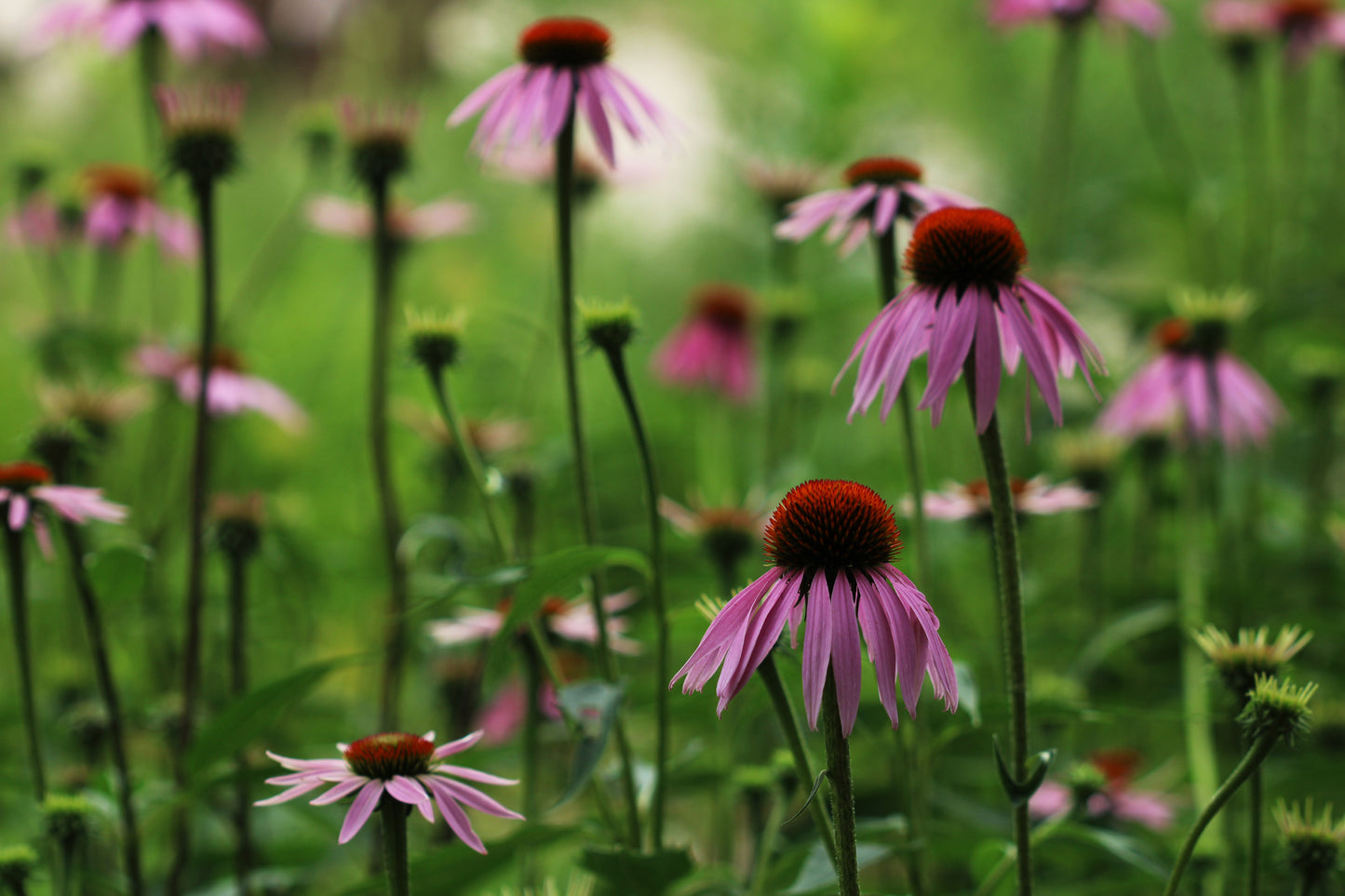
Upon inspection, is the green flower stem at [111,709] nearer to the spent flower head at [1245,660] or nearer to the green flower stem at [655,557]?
the green flower stem at [655,557]

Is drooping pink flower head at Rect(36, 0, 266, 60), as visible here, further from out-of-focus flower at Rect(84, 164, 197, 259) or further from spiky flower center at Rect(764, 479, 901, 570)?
spiky flower center at Rect(764, 479, 901, 570)

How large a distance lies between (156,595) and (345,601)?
522 millimetres

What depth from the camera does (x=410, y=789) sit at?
1.49 feet

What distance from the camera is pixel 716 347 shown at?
154 cm

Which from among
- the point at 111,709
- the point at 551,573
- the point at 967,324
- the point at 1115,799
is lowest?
the point at 1115,799

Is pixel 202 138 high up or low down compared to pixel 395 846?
up

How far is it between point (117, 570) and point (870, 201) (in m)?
0.46

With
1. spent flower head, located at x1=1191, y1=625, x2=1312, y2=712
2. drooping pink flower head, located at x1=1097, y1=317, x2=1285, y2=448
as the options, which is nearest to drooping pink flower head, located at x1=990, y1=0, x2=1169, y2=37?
drooping pink flower head, located at x1=1097, y1=317, x2=1285, y2=448

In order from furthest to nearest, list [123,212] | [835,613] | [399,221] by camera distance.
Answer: [123,212] → [399,221] → [835,613]

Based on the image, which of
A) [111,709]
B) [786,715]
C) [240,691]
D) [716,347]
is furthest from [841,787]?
[716,347]

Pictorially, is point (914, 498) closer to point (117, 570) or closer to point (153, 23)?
point (117, 570)

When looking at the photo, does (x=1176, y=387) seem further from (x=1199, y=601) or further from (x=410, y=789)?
(x=410, y=789)

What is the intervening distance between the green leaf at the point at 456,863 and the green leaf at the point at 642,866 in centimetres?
3

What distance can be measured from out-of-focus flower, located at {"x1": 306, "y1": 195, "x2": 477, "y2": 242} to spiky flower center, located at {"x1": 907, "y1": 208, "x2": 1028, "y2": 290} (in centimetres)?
76
